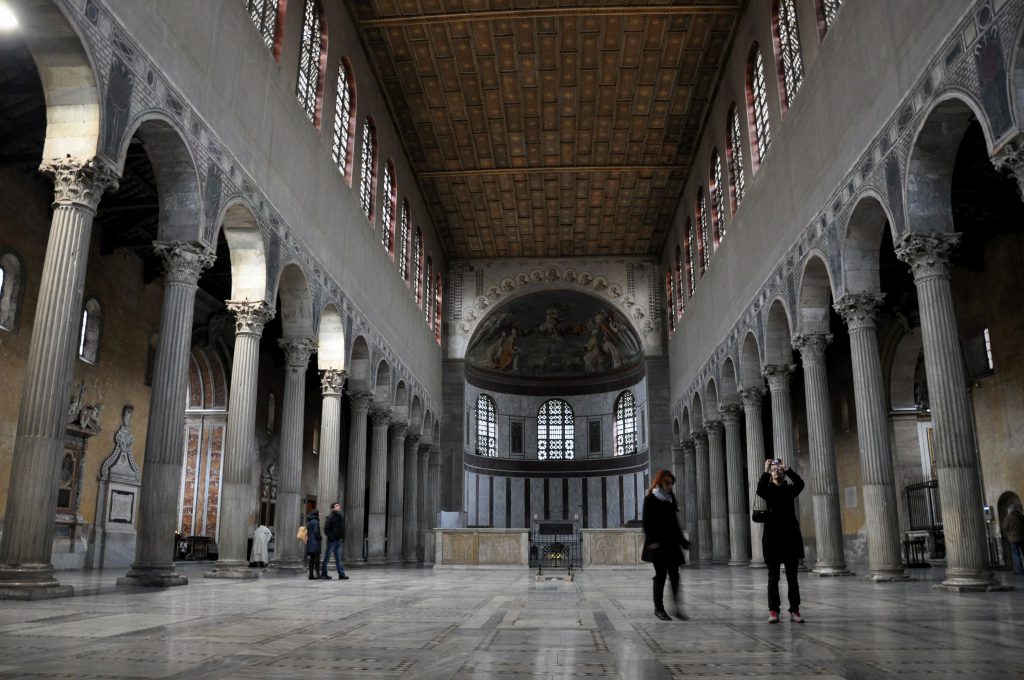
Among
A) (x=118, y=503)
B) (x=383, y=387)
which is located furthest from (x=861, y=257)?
(x=118, y=503)

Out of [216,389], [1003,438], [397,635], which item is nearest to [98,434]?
[216,389]

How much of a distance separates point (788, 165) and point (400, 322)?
1521 cm

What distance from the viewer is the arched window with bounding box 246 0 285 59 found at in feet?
56.4

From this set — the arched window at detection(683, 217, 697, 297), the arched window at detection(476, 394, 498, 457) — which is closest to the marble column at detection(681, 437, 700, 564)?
the arched window at detection(683, 217, 697, 297)

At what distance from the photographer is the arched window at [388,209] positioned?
28562mm

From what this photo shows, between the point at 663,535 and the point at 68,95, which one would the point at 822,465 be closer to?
the point at 663,535

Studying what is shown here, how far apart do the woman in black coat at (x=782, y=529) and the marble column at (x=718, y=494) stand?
22425 millimetres

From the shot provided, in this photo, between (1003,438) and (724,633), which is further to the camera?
(1003,438)

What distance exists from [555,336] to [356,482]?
24.5 metres

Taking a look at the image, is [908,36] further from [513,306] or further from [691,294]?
[513,306]

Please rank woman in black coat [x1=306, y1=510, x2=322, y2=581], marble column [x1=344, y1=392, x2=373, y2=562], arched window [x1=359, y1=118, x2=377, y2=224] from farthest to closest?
arched window [x1=359, y1=118, x2=377, y2=224], marble column [x1=344, y1=392, x2=373, y2=562], woman in black coat [x1=306, y1=510, x2=322, y2=581]

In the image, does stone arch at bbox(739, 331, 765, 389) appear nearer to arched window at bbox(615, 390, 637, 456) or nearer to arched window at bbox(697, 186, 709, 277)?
arched window at bbox(697, 186, 709, 277)

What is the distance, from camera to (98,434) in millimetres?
20609

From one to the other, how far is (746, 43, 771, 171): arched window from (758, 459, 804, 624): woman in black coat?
15528 millimetres
